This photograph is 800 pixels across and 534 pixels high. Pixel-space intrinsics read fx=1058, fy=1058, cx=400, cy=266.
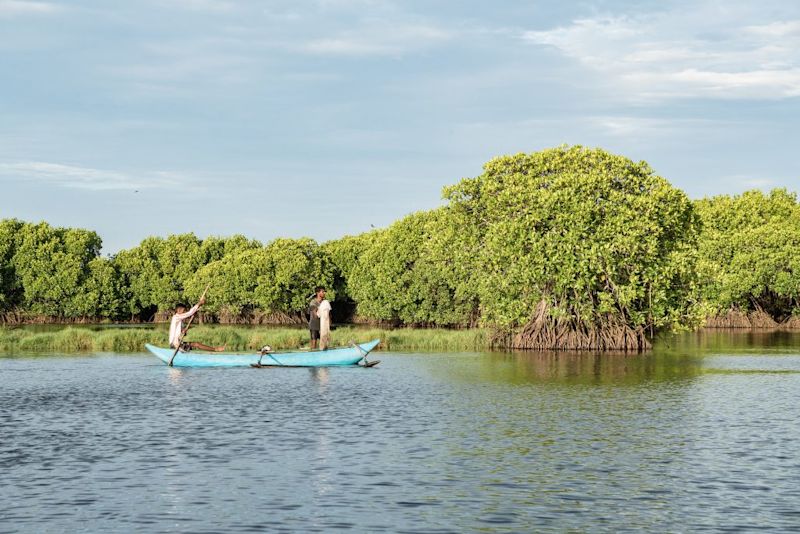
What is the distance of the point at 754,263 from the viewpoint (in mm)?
102188

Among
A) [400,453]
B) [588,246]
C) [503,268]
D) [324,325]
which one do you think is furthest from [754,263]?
[400,453]

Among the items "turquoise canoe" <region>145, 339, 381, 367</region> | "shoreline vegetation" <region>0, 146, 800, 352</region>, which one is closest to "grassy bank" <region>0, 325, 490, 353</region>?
"shoreline vegetation" <region>0, 146, 800, 352</region>

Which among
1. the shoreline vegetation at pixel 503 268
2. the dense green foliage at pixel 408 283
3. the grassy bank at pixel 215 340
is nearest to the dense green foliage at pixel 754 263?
the shoreline vegetation at pixel 503 268

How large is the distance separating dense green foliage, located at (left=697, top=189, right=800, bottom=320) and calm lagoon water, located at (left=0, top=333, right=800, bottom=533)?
60.9 metres

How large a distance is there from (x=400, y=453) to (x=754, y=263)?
86925 millimetres

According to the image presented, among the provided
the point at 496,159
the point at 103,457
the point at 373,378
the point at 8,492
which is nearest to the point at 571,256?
the point at 496,159

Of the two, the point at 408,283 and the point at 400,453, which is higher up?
the point at 408,283

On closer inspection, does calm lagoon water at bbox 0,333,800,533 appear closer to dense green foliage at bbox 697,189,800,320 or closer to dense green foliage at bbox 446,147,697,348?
dense green foliage at bbox 446,147,697,348

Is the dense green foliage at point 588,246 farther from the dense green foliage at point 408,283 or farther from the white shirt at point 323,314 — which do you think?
the dense green foliage at point 408,283

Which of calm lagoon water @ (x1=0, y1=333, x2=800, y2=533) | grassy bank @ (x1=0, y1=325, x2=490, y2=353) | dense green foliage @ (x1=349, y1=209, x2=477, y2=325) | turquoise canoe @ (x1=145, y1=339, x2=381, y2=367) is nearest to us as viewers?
calm lagoon water @ (x1=0, y1=333, x2=800, y2=533)

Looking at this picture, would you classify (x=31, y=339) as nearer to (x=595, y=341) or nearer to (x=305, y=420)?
(x=595, y=341)

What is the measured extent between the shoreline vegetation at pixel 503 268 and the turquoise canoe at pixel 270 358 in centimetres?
1418

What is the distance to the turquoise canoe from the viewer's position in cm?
4491

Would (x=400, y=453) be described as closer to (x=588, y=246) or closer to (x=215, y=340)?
(x=588, y=246)
